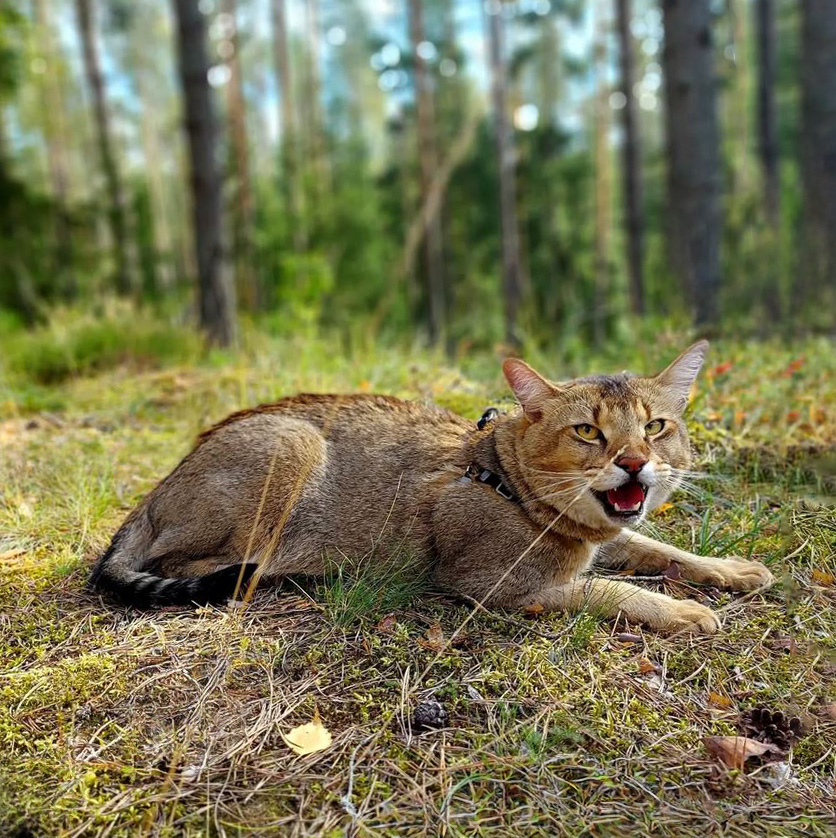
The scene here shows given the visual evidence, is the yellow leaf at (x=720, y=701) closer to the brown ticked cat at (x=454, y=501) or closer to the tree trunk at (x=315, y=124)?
the brown ticked cat at (x=454, y=501)

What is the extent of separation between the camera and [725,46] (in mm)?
24516

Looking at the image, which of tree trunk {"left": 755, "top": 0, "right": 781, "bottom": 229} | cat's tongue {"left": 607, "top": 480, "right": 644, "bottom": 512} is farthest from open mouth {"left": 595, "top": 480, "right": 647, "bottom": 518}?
tree trunk {"left": 755, "top": 0, "right": 781, "bottom": 229}

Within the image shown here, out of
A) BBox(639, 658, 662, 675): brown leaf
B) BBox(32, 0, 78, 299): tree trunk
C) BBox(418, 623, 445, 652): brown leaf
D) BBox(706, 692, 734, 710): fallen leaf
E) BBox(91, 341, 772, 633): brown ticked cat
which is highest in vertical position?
BBox(32, 0, 78, 299): tree trunk

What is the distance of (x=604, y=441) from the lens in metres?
3.00

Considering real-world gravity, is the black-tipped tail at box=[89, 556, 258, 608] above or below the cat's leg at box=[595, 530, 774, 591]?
above

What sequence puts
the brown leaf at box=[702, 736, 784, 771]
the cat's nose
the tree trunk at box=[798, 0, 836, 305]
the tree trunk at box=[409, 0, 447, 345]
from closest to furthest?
1. the brown leaf at box=[702, 736, 784, 771]
2. the cat's nose
3. the tree trunk at box=[798, 0, 836, 305]
4. the tree trunk at box=[409, 0, 447, 345]

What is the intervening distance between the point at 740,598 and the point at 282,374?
150 inches

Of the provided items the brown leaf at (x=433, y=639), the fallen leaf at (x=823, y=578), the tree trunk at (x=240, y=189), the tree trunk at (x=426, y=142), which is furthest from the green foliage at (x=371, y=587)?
the tree trunk at (x=426, y=142)

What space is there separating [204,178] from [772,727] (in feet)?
28.8

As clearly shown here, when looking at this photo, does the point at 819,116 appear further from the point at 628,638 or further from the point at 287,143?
the point at 287,143

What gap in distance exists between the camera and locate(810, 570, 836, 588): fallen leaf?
308 centimetres

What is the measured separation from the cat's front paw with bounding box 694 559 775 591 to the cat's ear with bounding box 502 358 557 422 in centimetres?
94

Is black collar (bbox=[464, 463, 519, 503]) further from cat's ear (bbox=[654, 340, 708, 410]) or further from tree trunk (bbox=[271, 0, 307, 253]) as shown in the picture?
tree trunk (bbox=[271, 0, 307, 253])

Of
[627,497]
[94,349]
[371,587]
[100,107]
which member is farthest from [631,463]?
[100,107]
